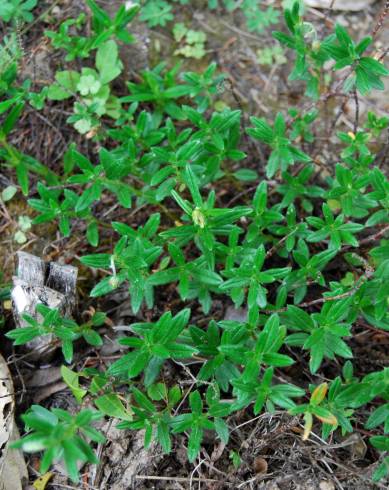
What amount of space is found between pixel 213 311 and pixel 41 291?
102 cm

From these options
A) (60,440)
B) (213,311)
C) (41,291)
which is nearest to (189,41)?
(213,311)

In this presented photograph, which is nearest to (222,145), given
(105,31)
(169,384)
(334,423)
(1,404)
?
(105,31)

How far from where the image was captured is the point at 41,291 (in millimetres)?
3131

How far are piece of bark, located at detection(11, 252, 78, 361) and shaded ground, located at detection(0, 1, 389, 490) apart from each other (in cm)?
16

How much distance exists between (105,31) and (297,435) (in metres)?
2.65

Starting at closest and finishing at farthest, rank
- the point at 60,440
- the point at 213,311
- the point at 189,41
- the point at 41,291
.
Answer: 1. the point at 60,440
2. the point at 41,291
3. the point at 213,311
4. the point at 189,41

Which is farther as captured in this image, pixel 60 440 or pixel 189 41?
pixel 189 41

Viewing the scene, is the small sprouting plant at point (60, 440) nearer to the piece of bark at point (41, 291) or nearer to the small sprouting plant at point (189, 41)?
the piece of bark at point (41, 291)

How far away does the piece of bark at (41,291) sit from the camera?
10.3ft

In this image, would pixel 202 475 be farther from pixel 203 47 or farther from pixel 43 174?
pixel 203 47

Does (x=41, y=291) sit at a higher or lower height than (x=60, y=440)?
lower

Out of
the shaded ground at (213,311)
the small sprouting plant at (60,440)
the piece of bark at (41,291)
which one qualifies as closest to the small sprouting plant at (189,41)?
the shaded ground at (213,311)

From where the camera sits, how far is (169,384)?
319 centimetres

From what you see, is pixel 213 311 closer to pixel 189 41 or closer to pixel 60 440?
pixel 60 440
